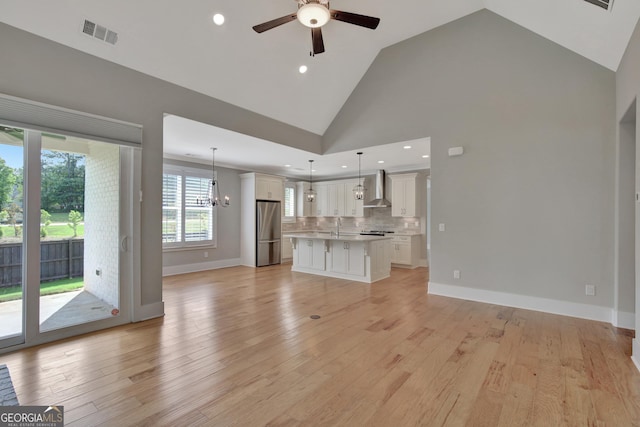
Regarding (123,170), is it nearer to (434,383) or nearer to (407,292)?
(434,383)

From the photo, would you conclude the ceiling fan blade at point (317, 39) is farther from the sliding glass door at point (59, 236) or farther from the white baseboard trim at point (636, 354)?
the white baseboard trim at point (636, 354)

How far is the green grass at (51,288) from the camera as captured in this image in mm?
2963

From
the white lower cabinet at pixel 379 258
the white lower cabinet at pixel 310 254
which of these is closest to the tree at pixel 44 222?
the white lower cabinet at pixel 310 254

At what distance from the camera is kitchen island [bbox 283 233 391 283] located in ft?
20.0

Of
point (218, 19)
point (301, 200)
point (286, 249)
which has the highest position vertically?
point (218, 19)

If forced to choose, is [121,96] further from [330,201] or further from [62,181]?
[330,201]

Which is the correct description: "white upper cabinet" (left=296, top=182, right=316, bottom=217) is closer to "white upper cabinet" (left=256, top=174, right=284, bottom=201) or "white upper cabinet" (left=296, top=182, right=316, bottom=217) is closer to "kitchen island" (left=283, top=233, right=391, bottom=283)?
"white upper cabinet" (left=256, top=174, right=284, bottom=201)

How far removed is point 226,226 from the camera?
7984 mm

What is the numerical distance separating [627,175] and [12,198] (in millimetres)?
6722

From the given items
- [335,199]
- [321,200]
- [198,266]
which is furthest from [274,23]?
[321,200]

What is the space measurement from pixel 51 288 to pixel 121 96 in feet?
7.38

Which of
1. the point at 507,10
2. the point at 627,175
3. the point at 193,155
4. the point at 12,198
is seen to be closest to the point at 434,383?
the point at 627,175

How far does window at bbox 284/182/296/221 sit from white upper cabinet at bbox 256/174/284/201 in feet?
2.13

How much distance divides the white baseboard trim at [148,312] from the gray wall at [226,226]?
3.32m
